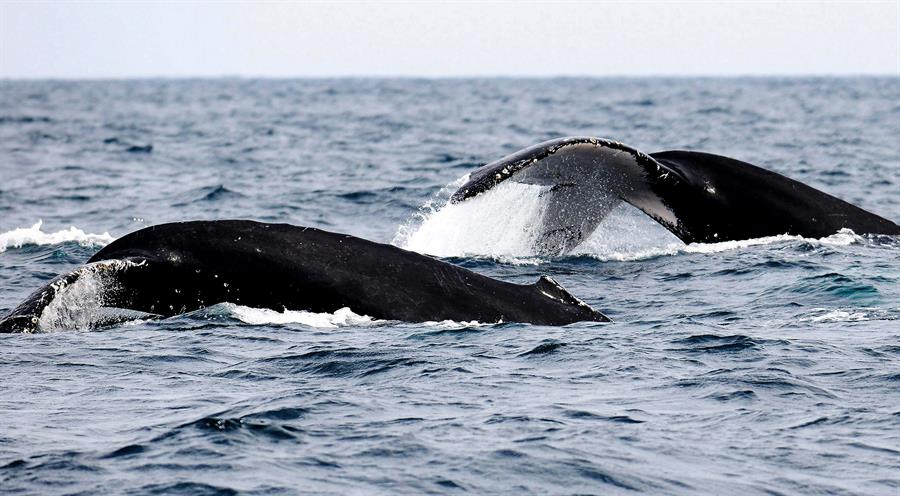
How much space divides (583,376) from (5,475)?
12.3 feet

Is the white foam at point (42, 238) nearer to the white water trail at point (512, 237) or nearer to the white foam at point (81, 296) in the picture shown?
the white water trail at point (512, 237)

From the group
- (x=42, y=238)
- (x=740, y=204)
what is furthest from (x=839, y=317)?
(x=42, y=238)

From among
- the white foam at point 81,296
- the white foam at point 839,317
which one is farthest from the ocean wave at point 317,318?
the white foam at point 839,317

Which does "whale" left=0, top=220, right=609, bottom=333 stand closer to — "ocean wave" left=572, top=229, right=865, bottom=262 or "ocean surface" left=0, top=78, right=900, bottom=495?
"ocean surface" left=0, top=78, right=900, bottom=495

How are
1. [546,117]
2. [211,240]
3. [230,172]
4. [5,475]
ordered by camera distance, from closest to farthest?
[5,475] < [211,240] < [230,172] < [546,117]

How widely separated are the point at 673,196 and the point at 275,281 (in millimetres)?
4483

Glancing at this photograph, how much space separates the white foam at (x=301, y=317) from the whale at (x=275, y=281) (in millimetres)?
76

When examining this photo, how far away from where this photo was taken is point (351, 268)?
856cm

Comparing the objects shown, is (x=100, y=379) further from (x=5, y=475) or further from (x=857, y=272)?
(x=857, y=272)

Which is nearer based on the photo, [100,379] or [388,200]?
[100,379]

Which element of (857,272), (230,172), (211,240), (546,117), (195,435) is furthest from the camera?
(546,117)

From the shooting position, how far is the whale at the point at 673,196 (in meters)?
11.0

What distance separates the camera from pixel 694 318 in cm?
1062

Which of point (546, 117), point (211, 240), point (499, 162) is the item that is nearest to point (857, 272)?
point (499, 162)
